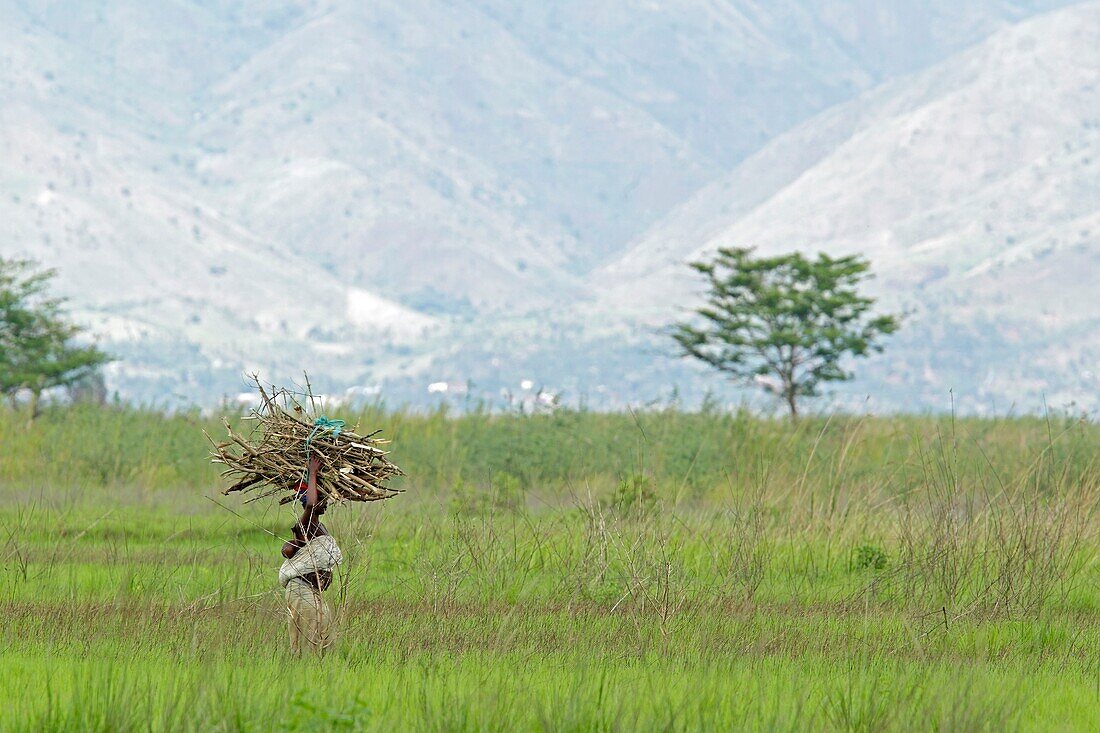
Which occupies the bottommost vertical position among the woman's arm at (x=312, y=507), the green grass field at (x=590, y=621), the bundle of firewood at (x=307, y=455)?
the green grass field at (x=590, y=621)

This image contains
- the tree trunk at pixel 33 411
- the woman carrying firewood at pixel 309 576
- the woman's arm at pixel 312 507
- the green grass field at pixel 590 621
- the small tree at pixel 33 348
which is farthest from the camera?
the small tree at pixel 33 348

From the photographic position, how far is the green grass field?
779cm

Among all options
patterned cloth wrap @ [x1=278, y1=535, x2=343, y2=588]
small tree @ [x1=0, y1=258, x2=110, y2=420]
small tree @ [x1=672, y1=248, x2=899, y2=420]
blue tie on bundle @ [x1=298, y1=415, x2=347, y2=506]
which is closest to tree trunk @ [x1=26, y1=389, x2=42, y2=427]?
small tree @ [x1=0, y1=258, x2=110, y2=420]

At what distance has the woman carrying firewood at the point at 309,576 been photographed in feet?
30.9

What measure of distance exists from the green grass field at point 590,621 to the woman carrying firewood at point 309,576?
0.24 metres

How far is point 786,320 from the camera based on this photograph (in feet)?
159

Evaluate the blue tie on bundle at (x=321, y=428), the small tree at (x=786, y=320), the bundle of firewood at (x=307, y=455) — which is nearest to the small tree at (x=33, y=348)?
the small tree at (x=786, y=320)

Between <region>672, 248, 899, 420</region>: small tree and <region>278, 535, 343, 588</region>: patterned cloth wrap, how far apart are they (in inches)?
1470

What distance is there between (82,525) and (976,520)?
917 cm

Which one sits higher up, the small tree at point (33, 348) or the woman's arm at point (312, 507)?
the small tree at point (33, 348)

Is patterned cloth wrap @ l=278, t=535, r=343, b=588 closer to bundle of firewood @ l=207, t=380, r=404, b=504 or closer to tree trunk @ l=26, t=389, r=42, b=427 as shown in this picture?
bundle of firewood @ l=207, t=380, r=404, b=504

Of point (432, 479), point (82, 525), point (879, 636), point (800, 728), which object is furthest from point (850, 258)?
point (800, 728)

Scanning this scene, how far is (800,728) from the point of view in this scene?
25.1ft

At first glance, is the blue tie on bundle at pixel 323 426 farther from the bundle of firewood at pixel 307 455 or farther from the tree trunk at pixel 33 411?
the tree trunk at pixel 33 411
